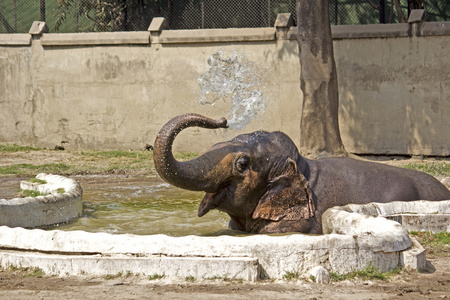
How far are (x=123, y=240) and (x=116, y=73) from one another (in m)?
11.5

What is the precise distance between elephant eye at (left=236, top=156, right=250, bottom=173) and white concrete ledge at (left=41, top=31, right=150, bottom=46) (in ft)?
33.6

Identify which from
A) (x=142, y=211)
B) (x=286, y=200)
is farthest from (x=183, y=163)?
(x=142, y=211)

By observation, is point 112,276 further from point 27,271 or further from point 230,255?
point 230,255

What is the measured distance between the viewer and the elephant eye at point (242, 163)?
5887 mm

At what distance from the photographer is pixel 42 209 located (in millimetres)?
7172

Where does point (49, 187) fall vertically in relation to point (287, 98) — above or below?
below

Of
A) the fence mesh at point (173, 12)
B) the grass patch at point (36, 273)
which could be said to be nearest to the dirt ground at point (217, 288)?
the grass patch at point (36, 273)

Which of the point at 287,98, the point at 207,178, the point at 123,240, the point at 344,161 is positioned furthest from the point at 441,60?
the point at 123,240

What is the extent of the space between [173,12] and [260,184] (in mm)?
13035

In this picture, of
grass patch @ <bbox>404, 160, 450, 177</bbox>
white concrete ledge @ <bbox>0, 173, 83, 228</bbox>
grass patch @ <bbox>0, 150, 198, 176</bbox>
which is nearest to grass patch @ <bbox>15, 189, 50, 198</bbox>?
white concrete ledge @ <bbox>0, 173, 83, 228</bbox>

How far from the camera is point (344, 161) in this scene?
661 centimetres

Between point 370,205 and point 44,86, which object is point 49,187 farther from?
point 44,86

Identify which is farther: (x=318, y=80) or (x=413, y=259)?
(x=318, y=80)

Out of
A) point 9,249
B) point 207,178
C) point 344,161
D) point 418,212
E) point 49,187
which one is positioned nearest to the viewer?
point 9,249
